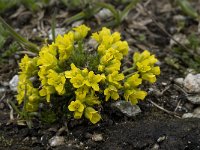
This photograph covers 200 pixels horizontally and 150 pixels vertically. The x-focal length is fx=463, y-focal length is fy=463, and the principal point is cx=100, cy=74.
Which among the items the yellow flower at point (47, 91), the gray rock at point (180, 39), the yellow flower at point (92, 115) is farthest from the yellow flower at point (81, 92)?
the gray rock at point (180, 39)

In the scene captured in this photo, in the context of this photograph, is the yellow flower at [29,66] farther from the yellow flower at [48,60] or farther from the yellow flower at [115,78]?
the yellow flower at [115,78]

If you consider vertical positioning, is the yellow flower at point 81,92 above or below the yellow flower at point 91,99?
above

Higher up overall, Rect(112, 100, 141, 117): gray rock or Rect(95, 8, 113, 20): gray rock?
Rect(95, 8, 113, 20): gray rock

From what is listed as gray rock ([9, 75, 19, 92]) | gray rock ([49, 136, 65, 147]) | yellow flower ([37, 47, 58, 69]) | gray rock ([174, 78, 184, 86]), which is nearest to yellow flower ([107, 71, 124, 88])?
yellow flower ([37, 47, 58, 69])

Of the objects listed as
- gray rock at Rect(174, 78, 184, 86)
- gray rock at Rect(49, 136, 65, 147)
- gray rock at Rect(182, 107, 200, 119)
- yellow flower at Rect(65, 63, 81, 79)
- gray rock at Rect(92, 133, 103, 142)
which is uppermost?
yellow flower at Rect(65, 63, 81, 79)

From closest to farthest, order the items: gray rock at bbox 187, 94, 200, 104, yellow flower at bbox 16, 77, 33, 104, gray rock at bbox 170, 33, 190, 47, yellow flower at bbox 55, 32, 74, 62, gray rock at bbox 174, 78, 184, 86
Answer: yellow flower at bbox 55, 32, 74, 62, yellow flower at bbox 16, 77, 33, 104, gray rock at bbox 187, 94, 200, 104, gray rock at bbox 174, 78, 184, 86, gray rock at bbox 170, 33, 190, 47

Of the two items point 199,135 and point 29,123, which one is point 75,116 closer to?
point 29,123

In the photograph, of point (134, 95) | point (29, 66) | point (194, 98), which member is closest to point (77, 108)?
point (134, 95)

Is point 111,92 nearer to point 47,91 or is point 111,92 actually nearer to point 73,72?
point 73,72

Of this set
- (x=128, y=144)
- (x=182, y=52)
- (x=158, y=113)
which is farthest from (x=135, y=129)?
(x=182, y=52)

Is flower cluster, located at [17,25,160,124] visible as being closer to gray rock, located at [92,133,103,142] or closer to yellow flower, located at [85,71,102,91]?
yellow flower, located at [85,71,102,91]
